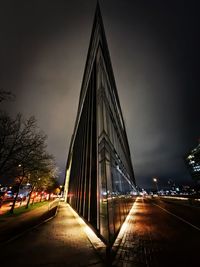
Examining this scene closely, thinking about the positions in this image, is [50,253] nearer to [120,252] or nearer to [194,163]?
[120,252]

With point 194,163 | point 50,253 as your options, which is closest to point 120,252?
point 50,253

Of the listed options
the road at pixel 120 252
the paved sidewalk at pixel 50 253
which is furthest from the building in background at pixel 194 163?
the paved sidewalk at pixel 50 253

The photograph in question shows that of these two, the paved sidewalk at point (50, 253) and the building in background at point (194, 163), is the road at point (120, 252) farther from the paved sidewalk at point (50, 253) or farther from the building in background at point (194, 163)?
the building in background at point (194, 163)

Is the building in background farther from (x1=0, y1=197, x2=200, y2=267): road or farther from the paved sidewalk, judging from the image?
the paved sidewalk

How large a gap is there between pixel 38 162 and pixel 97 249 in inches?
487

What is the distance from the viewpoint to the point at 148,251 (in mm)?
4773

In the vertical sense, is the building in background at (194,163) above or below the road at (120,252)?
above

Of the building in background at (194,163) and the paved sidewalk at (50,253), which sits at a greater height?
the building in background at (194,163)

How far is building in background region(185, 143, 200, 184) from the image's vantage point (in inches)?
3971

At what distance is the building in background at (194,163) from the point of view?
101 metres

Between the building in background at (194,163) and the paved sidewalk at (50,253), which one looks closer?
the paved sidewalk at (50,253)

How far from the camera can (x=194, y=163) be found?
106m

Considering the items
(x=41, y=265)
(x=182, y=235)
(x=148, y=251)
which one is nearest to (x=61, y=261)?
(x=41, y=265)

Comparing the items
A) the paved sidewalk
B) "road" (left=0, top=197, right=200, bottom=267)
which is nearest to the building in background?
"road" (left=0, top=197, right=200, bottom=267)
